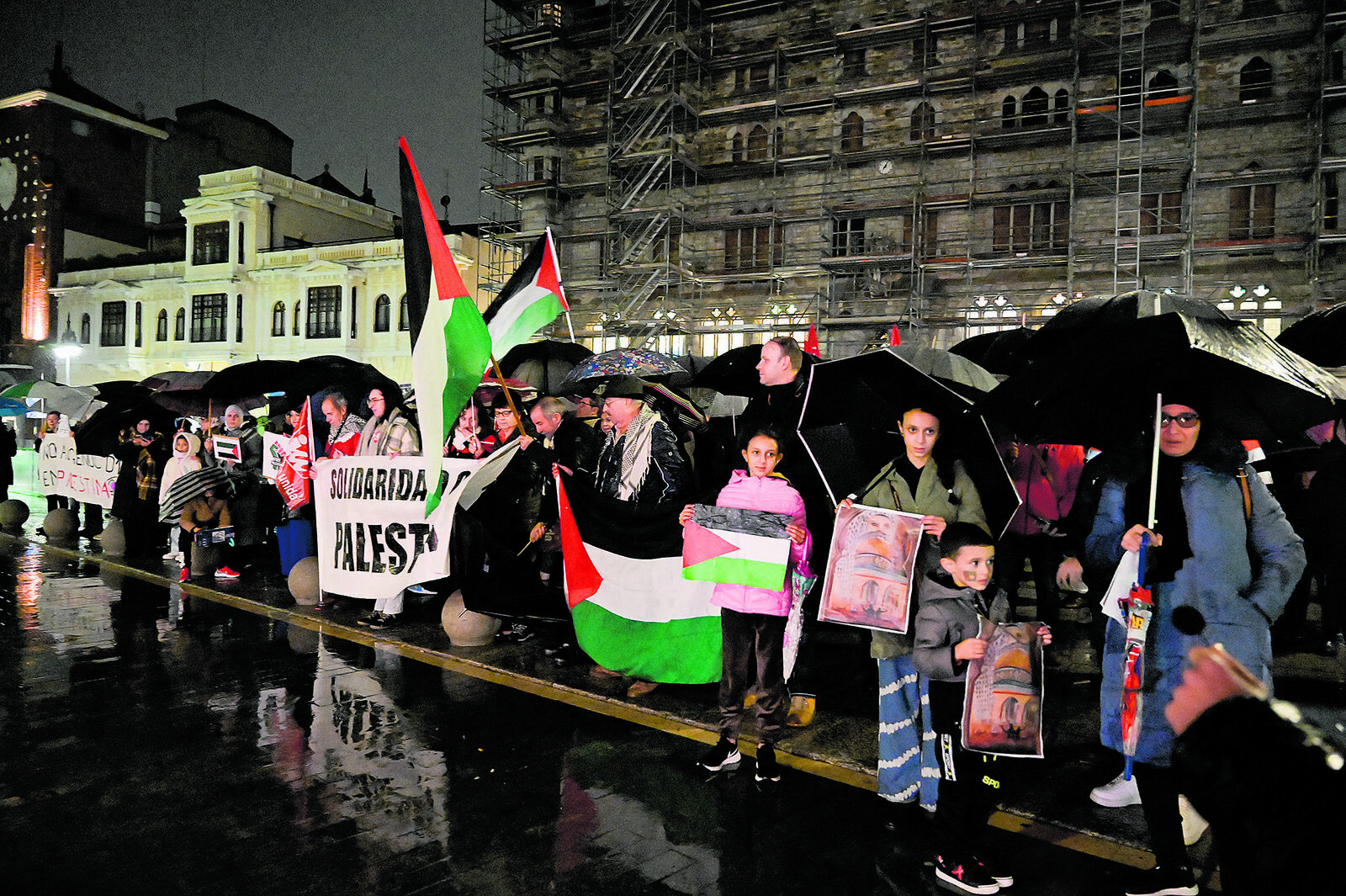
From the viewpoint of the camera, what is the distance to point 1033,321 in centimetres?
2325

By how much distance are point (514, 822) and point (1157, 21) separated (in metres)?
27.0

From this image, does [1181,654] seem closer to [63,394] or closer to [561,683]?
[561,683]

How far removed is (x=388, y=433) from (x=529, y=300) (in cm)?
264

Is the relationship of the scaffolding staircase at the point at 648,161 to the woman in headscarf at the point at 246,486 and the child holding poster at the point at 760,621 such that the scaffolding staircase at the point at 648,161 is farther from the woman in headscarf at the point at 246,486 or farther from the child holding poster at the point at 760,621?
the child holding poster at the point at 760,621

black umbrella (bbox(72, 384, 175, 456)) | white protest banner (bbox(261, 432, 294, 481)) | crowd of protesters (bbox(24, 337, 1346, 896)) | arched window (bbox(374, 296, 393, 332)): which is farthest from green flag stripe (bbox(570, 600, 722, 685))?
arched window (bbox(374, 296, 393, 332))

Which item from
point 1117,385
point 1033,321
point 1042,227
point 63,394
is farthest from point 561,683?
point 1042,227

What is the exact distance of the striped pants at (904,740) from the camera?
13.6 feet

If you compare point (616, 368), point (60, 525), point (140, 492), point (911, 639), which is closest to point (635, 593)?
point (616, 368)

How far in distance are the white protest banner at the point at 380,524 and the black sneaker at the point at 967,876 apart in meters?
5.18

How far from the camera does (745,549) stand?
15.1ft

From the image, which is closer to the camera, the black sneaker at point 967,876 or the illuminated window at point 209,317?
the black sneaker at point 967,876

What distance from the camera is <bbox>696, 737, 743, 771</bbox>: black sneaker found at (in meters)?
4.63

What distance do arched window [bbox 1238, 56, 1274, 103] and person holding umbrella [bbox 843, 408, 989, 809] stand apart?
78.1ft

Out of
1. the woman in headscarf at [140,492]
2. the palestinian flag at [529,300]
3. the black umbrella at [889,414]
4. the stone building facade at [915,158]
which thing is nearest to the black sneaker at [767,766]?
the black umbrella at [889,414]
